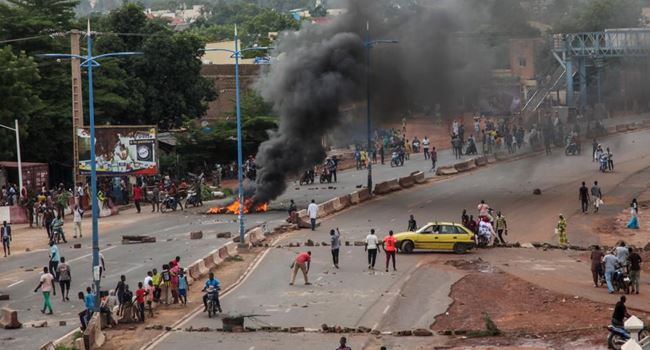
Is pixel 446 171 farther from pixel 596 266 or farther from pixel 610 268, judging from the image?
pixel 610 268

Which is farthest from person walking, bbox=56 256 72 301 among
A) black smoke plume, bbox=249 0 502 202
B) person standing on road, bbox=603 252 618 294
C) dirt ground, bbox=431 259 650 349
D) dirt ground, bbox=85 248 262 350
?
black smoke plume, bbox=249 0 502 202

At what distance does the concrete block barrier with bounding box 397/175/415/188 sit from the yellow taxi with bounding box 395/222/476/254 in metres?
20.5

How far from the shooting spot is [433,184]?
212 feet

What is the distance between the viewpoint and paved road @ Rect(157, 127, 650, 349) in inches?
1291

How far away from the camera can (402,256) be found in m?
42.2

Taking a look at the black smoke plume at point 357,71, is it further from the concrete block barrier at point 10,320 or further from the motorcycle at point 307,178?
the concrete block barrier at point 10,320

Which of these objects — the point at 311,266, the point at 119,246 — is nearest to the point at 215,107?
the point at 119,246

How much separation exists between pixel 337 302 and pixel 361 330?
3889 mm

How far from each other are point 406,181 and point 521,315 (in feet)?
106

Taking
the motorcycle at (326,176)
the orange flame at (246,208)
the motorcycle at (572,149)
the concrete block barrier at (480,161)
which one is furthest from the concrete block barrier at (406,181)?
the motorcycle at (572,149)

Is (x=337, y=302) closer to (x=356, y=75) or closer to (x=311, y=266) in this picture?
(x=311, y=266)

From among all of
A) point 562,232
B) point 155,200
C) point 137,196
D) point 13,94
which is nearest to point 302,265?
point 562,232

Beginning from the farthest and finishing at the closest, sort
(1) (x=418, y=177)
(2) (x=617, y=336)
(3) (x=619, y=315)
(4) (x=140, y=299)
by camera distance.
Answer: (1) (x=418, y=177) → (4) (x=140, y=299) → (3) (x=619, y=315) → (2) (x=617, y=336)

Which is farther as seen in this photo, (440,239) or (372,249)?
(440,239)
